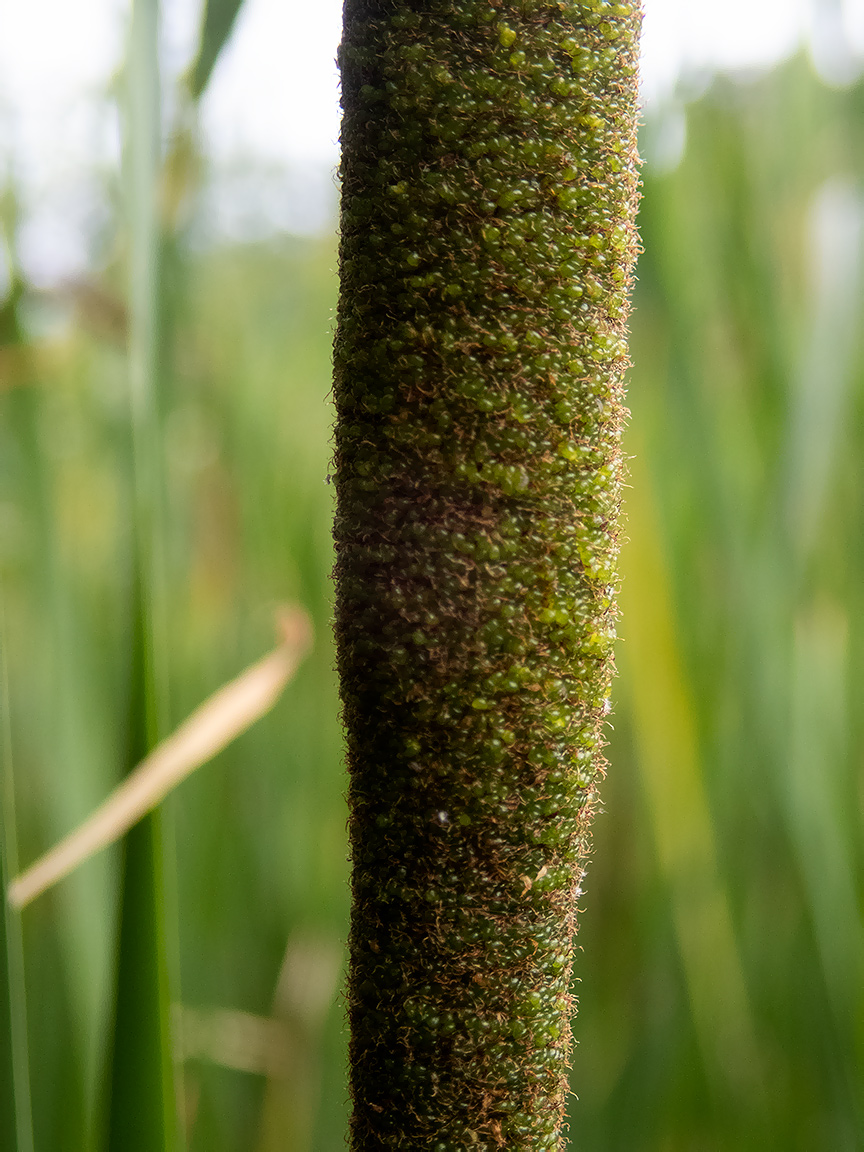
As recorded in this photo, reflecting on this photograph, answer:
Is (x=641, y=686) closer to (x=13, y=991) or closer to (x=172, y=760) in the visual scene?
(x=172, y=760)

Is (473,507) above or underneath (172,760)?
above

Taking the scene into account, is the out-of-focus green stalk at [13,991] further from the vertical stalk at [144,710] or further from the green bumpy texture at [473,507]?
the green bumpy texture at [473,507]

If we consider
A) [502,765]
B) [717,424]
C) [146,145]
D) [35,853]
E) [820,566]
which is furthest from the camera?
[35,853]

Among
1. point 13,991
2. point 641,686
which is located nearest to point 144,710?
point 13,991

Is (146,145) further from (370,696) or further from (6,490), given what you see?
(6,490)

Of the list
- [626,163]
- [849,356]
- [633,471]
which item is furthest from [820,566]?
[626,163]

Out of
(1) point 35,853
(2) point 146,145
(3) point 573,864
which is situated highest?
(2) point 146,145
